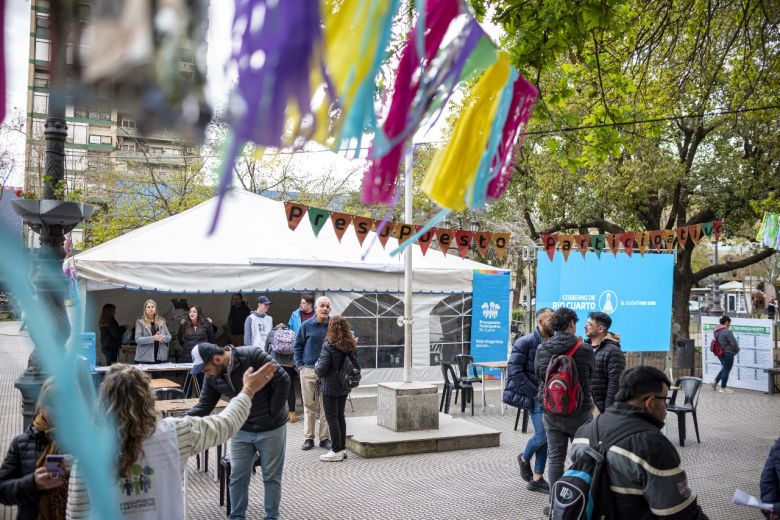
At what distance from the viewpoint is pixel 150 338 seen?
35.8 ft

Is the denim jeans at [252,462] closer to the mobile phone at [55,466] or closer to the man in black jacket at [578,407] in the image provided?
the mobile phone at [55,466]

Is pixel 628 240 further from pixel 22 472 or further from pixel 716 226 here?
pixel 22 472

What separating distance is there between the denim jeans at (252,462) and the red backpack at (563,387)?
2.43m

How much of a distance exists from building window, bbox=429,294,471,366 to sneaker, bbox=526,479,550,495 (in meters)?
7.10

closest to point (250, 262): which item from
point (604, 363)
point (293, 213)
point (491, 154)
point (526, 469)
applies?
point (293, 213)

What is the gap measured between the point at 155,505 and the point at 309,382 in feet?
21.0

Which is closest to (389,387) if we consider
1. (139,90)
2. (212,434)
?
(212,434)

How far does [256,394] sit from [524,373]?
10.9ft

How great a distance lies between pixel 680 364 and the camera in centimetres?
1717

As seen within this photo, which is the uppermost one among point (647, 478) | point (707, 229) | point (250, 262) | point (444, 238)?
point (707, 229)

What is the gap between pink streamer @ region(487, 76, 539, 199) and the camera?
5.12 feet

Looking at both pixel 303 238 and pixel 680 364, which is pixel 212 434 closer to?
pixel 303 238

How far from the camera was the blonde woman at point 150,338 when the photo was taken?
36.0 ft

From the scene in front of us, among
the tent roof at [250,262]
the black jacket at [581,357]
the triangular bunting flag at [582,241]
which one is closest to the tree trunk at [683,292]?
the tent roof at [250,262]
